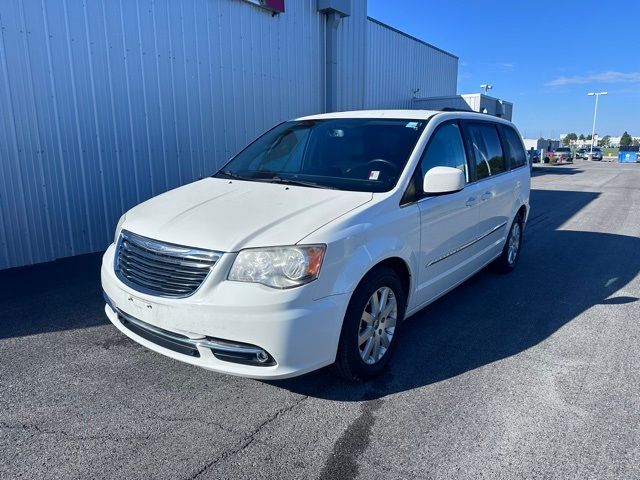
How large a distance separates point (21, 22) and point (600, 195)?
16.2 metres

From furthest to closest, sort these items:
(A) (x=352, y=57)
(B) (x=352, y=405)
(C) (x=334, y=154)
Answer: (A) (x=352, y=57) < (C) (x=334, y=154) < (B) (x=352, y=405)

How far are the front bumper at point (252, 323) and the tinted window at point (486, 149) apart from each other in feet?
8.46


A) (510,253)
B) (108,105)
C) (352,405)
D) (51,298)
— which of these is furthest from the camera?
(108,105)

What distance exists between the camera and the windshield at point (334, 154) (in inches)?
142

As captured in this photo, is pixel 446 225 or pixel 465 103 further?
pixel 465 103

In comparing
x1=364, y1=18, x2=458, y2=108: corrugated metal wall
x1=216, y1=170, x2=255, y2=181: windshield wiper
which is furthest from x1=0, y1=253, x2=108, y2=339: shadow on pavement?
x1=364, y1=18, x2=458, y2=108: corrugated metal wall

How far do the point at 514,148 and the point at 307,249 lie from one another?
4.30 meters

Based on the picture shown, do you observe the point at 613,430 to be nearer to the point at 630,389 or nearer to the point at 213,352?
the point at 630,389

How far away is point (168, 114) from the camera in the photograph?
291 inches

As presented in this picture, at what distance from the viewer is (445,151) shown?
4.09 m

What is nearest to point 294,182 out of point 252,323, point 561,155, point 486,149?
point 252,323

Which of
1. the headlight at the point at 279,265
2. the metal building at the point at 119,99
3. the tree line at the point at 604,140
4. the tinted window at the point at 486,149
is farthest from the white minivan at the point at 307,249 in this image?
the tree line at the point at 604,140

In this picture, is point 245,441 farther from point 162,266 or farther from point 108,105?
point 108,105

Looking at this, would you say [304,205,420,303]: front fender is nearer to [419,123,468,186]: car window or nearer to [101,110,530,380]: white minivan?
[101,110,530,380]: white minivan
